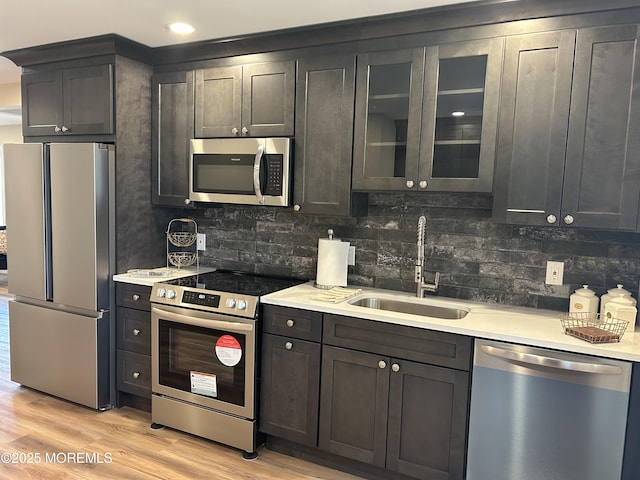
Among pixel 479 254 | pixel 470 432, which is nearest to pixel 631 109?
pixel 479 254

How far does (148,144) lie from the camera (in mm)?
3309

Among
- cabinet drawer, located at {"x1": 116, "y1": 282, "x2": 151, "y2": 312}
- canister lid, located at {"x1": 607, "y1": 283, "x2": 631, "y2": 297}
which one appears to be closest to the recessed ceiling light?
cabinet drawer, located at {"x1": 116, "y1": 282, "x2": 151, "y2": 312}

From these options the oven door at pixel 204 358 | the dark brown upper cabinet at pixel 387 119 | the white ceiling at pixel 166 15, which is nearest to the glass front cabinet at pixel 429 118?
the dark brown upper cabinet at pixel 387 119

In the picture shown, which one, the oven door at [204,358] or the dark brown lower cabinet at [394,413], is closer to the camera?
the dark brown lower cabinet at [394,413]

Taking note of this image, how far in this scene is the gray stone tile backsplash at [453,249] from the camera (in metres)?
2.48

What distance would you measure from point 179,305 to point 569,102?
232 centimetres

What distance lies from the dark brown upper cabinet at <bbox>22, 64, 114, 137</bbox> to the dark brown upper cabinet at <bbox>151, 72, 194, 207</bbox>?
316mm

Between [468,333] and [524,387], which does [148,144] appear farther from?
[524,387]

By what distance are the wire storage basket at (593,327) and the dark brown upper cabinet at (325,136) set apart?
1.27m

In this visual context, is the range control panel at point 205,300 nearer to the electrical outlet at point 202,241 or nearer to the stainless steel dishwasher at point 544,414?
the electrical outlet at point 202,241

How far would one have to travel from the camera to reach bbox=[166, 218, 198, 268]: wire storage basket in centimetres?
341

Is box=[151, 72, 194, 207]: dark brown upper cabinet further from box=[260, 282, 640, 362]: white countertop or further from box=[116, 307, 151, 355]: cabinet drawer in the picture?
box=[260, 282, 640, 362]: white countertop

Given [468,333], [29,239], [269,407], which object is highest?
[29,239]

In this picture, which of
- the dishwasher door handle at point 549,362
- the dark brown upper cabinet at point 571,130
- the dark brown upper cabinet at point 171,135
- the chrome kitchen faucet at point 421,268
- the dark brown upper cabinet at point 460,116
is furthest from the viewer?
the dark brown upper cabinet at point 171,135
